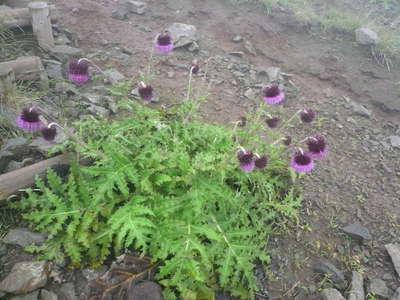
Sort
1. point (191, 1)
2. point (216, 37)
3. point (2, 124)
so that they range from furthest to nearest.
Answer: point (191, 1) → point (216, 37) → point (2, 124)

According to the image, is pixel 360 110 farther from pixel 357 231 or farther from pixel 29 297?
pixel 29 297

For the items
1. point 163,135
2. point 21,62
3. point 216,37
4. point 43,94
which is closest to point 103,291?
point 163,135

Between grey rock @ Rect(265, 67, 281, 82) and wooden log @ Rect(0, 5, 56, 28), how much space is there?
3.38 m

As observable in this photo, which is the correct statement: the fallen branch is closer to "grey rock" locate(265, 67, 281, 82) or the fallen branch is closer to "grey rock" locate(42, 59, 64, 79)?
"grey rock" locate(42, 59, 64, 79)

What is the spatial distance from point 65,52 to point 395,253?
4.47m

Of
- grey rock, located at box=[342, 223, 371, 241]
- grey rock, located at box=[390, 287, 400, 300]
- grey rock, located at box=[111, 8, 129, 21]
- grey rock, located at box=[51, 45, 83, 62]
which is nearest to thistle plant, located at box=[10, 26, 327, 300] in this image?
grey rock, located at box=[342, 223, 371, 241]

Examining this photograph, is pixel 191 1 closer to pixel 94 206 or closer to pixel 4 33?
pixel 4 33

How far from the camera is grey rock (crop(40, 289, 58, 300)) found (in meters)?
2.54

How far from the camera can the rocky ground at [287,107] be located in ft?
10.1

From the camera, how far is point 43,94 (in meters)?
4.18

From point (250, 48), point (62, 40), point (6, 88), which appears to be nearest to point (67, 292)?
point (6, 88)

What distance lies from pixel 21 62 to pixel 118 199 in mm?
2302

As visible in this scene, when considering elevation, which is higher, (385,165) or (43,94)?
(43,94)

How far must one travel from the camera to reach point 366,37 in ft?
21.5
